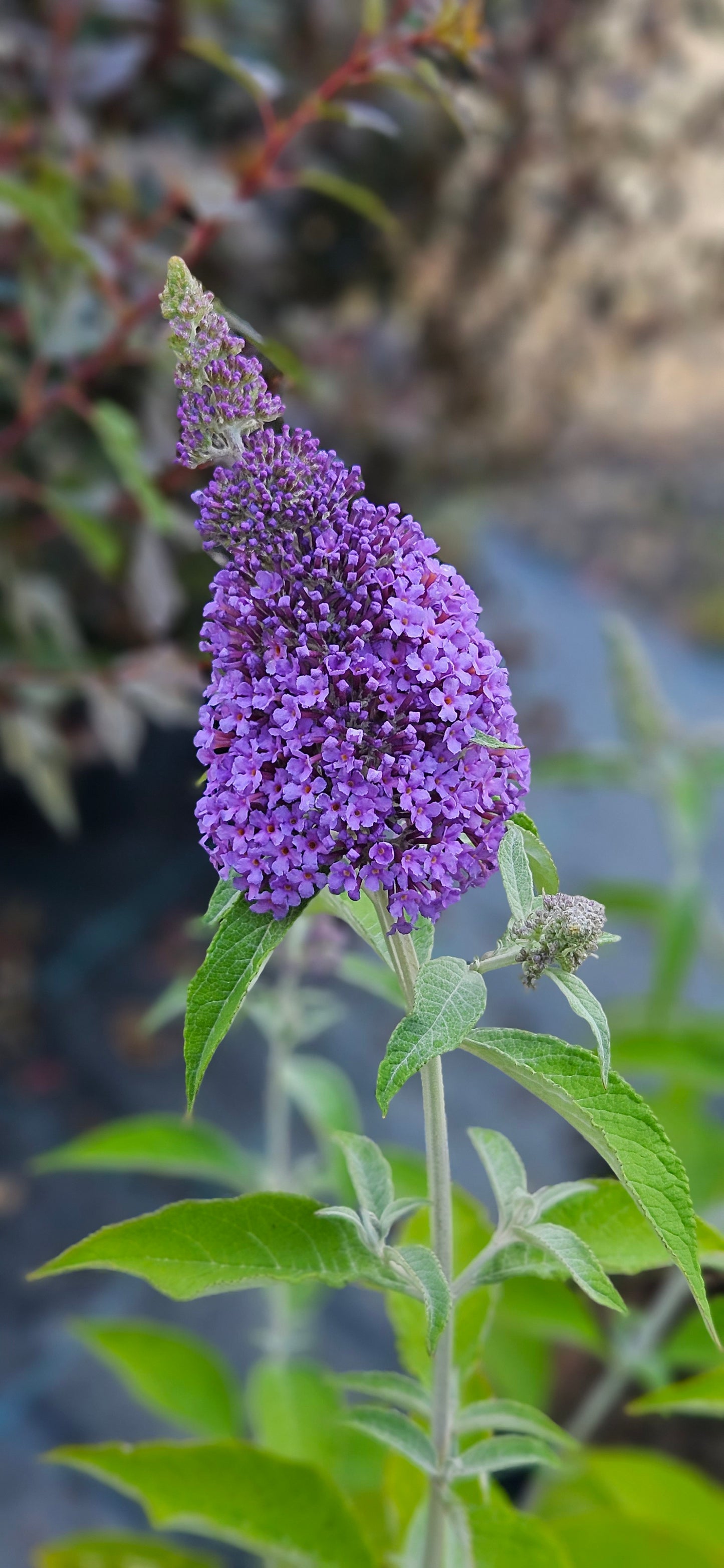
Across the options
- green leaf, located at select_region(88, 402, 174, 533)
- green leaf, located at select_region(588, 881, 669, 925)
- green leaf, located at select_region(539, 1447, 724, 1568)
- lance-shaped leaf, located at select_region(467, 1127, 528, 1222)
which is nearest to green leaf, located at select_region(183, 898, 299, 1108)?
lance-shaped leaf, located at select_region(467, 1127, 528, 1222)

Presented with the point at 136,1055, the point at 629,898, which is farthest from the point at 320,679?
the point at 136,1055

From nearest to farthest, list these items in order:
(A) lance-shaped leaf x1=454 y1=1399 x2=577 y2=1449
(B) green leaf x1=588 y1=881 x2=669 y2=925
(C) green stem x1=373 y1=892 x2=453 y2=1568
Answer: (C) green stem x1=373 y1=892 x2=453 y2=1568, (A) lance-shaped leaf x1=454 y1=1399 x2=577 y2=1449, (B) green leaf x1=588 y1=881 x2=669 y2=925

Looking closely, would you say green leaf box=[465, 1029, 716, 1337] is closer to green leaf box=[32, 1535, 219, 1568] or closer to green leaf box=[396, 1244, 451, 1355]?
green leaf box=[396, 1244, 451, 1355]

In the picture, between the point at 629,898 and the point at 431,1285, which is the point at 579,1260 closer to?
the point at 431,1285

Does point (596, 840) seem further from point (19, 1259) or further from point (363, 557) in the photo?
point (363, 557)

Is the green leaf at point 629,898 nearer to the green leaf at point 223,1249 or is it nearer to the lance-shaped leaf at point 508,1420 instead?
the lance-shaped leaf at point 508,1420

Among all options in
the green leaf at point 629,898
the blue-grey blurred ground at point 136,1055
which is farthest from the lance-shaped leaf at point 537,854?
the blue-grey blurred ground at point 136,1055

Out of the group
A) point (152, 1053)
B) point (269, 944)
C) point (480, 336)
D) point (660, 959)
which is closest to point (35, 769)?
point (152, 1053)
